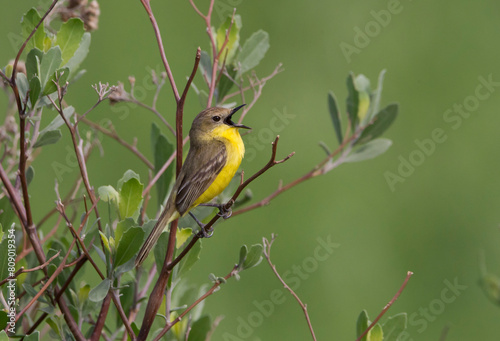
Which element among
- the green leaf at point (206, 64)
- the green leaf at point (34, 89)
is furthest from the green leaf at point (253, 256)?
the green leaf at point (206, 64)

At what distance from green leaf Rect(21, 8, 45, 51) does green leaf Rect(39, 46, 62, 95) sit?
13 cm

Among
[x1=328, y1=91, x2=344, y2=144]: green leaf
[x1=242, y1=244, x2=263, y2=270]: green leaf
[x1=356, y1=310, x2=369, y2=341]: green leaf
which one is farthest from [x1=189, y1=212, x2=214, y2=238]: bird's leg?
[x1=328, y1=91, x2=344, y2=144]: green leaf

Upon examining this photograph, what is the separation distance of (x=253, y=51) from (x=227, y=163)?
1.32ft

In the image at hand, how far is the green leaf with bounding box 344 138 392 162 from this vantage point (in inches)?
95.1

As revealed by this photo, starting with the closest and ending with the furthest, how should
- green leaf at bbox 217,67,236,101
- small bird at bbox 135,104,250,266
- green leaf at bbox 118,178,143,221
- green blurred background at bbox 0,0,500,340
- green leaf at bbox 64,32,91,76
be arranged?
green leaf at bbox 118,178,143,221, green leaf at bbox 64,32,91,76, small bird at bbox 135,104,250,266, green leaf at bbox 217,67,236,101, green blurred background at bbox 0,0,500,340

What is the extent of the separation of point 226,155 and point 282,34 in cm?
433

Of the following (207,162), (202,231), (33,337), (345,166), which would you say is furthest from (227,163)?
(345,166)

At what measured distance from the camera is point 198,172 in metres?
2.32

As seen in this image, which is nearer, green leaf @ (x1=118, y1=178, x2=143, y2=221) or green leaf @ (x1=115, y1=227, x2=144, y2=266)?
green leaf @ (x1=115, y1=227, x2=144, y2=266)

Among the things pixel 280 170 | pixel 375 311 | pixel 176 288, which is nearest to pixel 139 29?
pixel 280 170

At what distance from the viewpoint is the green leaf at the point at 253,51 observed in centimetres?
220

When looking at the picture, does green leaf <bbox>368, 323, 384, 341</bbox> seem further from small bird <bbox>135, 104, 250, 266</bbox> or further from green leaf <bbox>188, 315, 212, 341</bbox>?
small bird <bbox>135, 104, 250, 266</bbox>

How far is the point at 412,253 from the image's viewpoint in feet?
17.8

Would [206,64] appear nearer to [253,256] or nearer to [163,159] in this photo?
[163,159]
